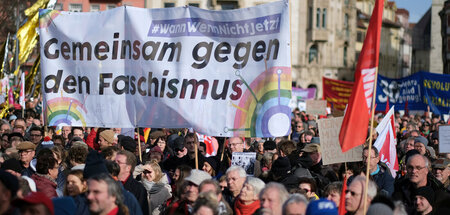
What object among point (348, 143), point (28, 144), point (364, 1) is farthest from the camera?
point (364, 1)

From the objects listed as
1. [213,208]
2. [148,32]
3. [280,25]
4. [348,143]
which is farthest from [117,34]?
[213,208]

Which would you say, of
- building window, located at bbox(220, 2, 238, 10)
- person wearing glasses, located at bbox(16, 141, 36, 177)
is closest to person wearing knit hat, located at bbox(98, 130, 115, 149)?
person wearing glasses, located at bbox(16, 141, 36, 177)

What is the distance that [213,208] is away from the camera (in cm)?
639

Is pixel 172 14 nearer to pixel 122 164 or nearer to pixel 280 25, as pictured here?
pixel 280 25

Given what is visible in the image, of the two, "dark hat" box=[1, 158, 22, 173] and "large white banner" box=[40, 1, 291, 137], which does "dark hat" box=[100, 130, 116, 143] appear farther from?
"dark hat" box=[1, 158, 22, 173]

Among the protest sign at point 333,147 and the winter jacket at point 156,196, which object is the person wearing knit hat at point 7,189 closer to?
the winter jacket at point 156,196

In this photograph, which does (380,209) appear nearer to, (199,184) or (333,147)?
(199,184)

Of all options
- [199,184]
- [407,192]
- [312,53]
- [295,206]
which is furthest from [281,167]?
[312,53]

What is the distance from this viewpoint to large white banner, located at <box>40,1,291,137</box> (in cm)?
938

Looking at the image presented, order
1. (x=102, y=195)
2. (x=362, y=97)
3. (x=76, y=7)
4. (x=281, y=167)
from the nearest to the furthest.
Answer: (x=102, y=195) → (x=362, y=97) → (x=281, y=167) → (x=76, y=7)

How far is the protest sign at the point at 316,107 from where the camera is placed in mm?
24656

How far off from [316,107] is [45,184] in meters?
17.2

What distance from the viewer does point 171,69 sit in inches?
392

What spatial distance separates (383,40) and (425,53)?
76.7 feet
